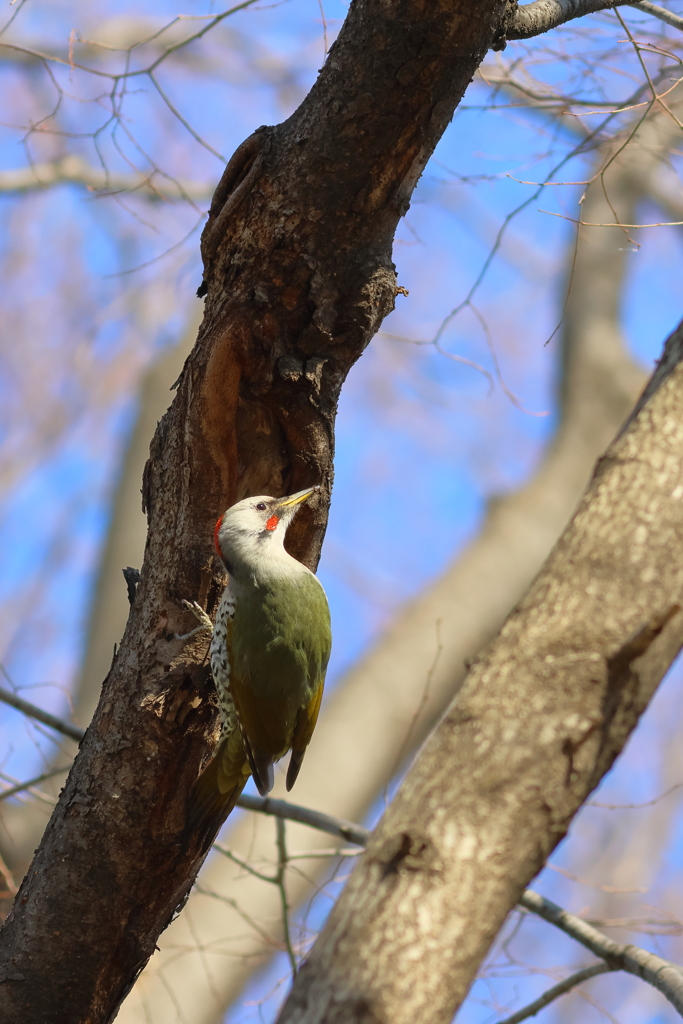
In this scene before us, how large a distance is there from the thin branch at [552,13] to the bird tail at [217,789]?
2.53 metres

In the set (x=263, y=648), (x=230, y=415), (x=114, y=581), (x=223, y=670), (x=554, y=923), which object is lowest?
(x=554, y=923)

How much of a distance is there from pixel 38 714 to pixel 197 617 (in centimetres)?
95

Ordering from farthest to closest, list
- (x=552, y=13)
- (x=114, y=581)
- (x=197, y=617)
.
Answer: (x=114, y=581)
(x=197, y=617)
(x=552, y=13)

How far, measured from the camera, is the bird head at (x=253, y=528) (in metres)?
3.09

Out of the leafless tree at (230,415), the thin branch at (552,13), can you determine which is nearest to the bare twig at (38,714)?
the leafless tree at (230,415)

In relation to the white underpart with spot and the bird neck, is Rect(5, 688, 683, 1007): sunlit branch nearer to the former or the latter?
the white underpart with spot

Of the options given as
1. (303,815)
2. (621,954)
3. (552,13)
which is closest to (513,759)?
(621,954)

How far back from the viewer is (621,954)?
264cm

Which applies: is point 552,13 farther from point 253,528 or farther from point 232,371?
point 253,528

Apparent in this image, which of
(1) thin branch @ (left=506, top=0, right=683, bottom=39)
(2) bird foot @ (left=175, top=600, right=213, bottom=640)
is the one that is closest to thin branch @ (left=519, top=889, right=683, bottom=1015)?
(2) bird foot @ (left=175, top=600, right=213, bottom=640)

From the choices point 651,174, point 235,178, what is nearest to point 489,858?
point 235,178

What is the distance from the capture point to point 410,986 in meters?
1.31

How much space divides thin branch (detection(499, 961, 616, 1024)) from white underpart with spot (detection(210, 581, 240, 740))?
136 cm

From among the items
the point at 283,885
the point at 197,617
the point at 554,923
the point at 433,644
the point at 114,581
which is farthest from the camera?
the point at 114,581
